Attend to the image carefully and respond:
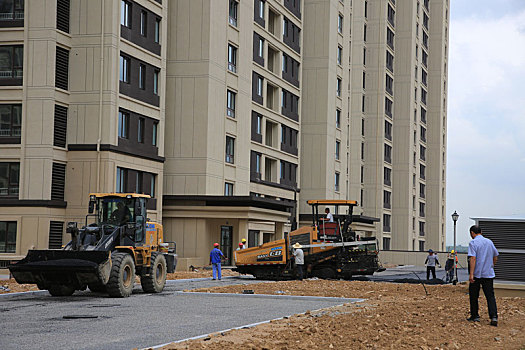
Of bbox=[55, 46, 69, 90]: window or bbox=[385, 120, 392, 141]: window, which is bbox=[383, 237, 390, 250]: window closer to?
bbox=[385, 120, 392, 141]: window

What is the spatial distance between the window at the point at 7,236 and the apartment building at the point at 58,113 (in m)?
0.05

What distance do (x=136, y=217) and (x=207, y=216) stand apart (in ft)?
76.5

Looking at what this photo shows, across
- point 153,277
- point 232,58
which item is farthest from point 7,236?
point 232,58

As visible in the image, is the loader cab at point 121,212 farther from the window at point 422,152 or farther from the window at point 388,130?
the window at point 422,152

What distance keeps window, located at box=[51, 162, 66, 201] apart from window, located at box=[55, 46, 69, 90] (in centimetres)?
430

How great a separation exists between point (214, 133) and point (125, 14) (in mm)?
10306

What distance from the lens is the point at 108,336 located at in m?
13.6

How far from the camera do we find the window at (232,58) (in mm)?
52438

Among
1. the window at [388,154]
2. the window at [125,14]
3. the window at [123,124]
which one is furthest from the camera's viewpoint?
the window at [388,154]

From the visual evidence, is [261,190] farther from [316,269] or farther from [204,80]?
[316,269]

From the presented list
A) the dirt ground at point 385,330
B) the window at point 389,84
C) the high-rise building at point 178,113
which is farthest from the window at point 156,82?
the window at point 389,84

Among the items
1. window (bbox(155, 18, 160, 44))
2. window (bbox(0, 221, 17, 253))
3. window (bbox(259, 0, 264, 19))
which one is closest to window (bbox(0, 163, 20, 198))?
window (bbox(0, 221, 17, 253))

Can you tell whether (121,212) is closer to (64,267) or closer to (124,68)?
(64,267)

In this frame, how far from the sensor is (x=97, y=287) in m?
24.2
